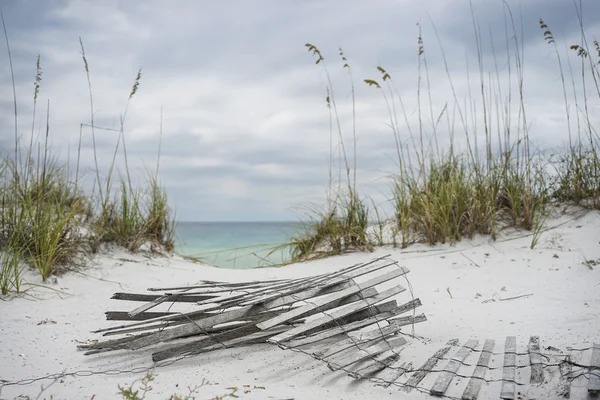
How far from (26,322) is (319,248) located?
141 inches

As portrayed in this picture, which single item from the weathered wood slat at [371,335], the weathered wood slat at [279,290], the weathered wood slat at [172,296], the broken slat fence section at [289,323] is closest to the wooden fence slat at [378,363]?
the broken slat fence section at [289,323]

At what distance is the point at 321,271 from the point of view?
19.3 feet

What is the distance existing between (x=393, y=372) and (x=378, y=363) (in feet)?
0.38

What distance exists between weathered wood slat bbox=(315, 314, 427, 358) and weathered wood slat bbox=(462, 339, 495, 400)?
51 cm

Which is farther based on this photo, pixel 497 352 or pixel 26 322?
pixel 26 322

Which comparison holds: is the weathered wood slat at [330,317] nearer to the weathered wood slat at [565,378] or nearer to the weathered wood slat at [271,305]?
the weathered wood slat at [271,305]

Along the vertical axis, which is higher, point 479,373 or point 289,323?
point 289,323

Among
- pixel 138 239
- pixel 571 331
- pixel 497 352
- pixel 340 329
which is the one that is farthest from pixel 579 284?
pixel 138 239

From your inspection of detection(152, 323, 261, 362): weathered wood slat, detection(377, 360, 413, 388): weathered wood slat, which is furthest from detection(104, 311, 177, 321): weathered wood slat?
detection(377, 360, 413, 388): weathered wood slat

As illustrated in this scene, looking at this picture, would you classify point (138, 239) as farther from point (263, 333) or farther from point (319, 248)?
point (263, 333)

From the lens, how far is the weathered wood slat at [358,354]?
308cm

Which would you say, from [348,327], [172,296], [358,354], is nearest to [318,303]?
[348,327]

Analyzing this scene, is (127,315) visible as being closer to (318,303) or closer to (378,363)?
(318,303)

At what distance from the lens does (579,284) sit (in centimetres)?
488
